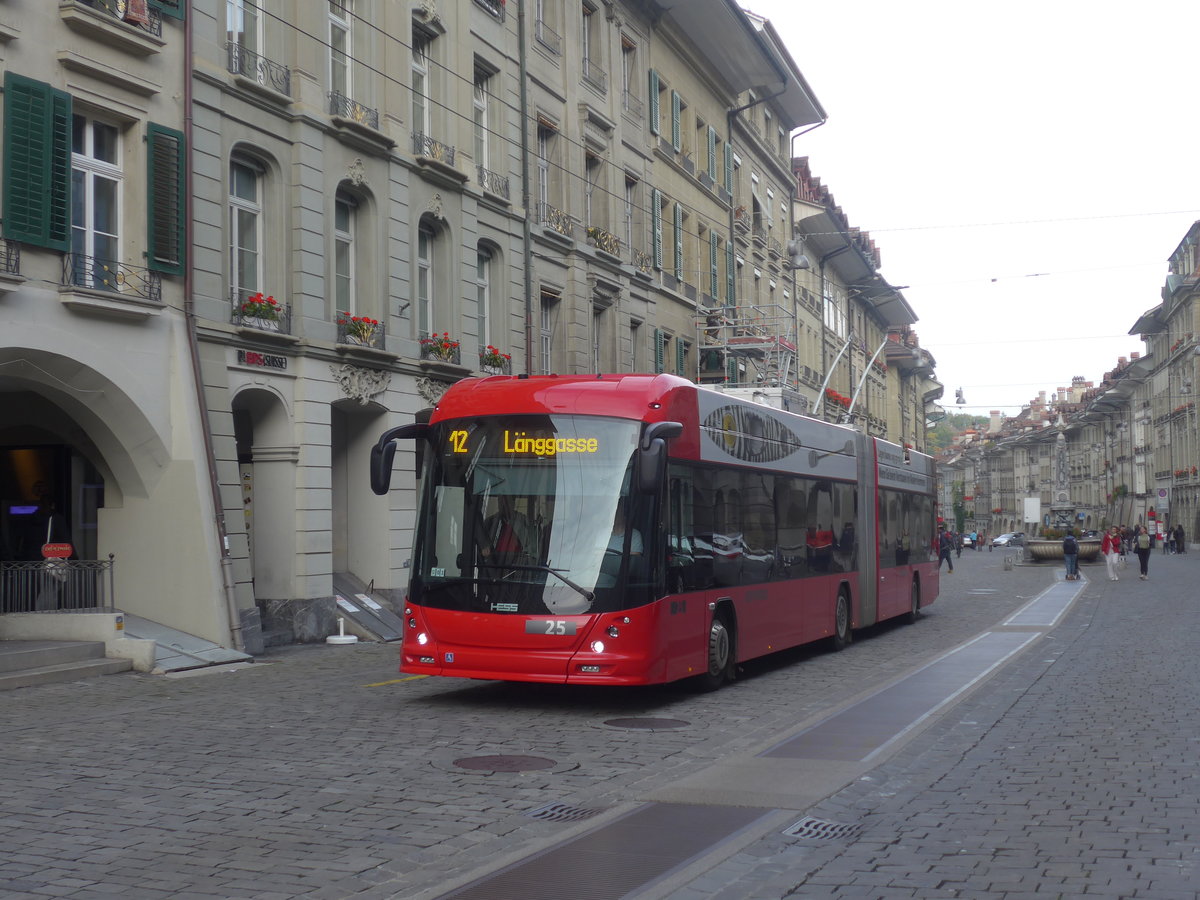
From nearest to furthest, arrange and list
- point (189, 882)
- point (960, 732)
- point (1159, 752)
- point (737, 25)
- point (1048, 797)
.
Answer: point (189, 882), point (1048, 797), point (1159, 752), point (960, 732), point (737, 25)

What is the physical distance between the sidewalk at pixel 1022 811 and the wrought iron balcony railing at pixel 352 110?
13764 millimetres

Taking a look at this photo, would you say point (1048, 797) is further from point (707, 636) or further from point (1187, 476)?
point (1187, 476)

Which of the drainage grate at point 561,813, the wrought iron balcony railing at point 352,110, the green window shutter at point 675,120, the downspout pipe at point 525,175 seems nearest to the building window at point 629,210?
the green window shutter at point 675,120

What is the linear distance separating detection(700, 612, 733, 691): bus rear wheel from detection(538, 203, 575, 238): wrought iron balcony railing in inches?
645

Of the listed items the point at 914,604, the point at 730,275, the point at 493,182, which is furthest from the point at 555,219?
the point at 730,275

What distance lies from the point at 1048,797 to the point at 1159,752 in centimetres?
208

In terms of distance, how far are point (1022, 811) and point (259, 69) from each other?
1659cm

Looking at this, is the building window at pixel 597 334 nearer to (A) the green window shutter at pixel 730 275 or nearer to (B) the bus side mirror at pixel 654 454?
(A) the green window shutter at pixel 730 275

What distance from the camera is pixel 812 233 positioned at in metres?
56.9

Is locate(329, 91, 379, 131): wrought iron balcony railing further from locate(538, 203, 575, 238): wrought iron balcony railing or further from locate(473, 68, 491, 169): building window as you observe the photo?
locate(538, 203, 575, 238): wrought iron balcony railing

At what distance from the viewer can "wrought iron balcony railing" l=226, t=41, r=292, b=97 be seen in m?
20.1

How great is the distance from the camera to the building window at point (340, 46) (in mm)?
22766

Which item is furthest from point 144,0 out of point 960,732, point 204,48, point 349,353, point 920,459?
point 920,459

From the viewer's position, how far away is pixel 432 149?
989 inches
